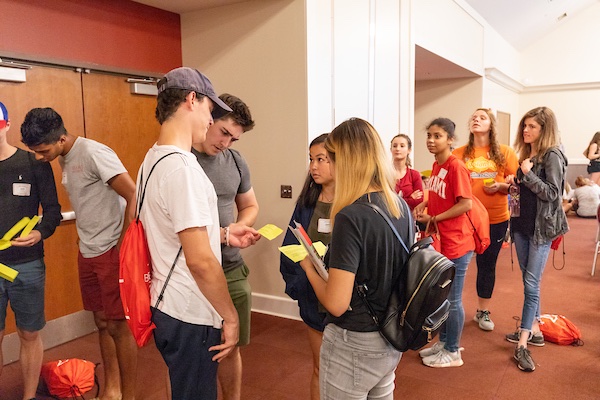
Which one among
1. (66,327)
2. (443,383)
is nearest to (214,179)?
(443,383)

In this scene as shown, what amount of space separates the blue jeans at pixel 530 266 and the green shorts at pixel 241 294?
1972mm

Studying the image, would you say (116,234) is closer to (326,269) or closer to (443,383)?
(326,269)

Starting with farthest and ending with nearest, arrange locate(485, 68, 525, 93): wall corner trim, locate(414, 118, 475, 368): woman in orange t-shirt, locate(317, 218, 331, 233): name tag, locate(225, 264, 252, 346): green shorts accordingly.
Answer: locate(485, 68, 525, 93): wall corner trim, locate(414, 118, 475, 368): woman in orange t-shirt, locate(225, 264, 252, 346): green shorts, locate(317, 218, 331, 233): name tag

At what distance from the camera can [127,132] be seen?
4004mm

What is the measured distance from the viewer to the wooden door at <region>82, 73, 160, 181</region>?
3.71 metres

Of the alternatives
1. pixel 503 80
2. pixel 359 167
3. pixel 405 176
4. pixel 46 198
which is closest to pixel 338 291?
pixel 359 167

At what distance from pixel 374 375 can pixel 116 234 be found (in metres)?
1.59

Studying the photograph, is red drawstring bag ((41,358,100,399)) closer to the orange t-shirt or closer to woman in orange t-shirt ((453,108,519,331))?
woman in orange t-shirt ((453,108,519,331))

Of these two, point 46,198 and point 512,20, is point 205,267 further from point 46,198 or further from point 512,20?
point 512,20

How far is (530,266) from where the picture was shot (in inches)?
123

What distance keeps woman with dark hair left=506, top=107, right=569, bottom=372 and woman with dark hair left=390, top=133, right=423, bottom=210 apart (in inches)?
44.8

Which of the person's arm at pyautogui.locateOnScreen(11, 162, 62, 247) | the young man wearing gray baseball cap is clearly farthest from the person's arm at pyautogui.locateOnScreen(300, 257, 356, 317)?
the person's arm at pyautogui.locateOnScreen(11, 162, 62, 247)

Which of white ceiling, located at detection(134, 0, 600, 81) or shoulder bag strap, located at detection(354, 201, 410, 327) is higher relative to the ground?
white ceiling, located at detection(134, 0, 600, 81)

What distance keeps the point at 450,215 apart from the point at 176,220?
2.06 metres
